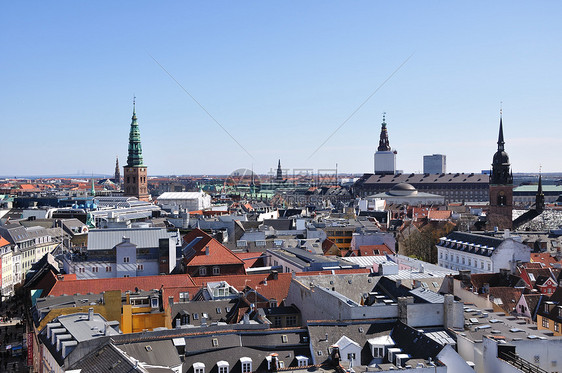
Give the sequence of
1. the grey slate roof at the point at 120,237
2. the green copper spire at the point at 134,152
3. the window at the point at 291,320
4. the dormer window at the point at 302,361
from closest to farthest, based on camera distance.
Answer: the dormer window at the point at 302,361 < the window at the point at 291,320 < the grey slate roof at the point at 120,237 < the green copper spire at the point at 134,152

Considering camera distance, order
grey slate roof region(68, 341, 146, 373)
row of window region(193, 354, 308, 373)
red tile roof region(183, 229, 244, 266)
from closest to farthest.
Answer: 1. grey slate roof region(68, 341, 146, 373)
2. row of window region(193, 354, 308, 373)
3. red tile roof region(183, 229, 244, 266)

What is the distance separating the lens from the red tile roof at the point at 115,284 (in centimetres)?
4197

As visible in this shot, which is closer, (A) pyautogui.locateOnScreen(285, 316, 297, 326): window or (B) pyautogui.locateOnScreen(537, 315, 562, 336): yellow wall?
(B) pyautogui.locateOnScreen(537, 315, 562, 336): yellow wall

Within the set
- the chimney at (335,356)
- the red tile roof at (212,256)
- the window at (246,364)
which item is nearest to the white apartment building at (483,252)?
the red tile roof at (212,256)

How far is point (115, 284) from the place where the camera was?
43.5 meters

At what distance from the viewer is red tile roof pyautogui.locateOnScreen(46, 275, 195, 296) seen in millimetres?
41969

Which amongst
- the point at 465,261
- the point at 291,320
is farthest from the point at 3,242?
the point at 465,261

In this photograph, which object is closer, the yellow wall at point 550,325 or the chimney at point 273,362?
the chimney at point 273,362

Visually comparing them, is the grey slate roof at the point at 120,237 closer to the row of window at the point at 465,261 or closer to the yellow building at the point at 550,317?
the yellow building at the point at 550,317

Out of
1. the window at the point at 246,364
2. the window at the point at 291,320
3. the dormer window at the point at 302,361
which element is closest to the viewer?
the window at the point at 246,364

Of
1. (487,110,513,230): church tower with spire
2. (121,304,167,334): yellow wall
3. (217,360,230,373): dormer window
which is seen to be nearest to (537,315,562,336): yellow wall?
(217,360,230,373): dormer window

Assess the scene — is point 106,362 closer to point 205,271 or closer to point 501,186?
point 205,271

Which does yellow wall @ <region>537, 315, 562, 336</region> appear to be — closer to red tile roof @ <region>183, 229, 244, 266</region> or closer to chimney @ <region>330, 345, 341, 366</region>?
chimney @ <region>330, 345, 341, 366</region>

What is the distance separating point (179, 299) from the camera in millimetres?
41250
